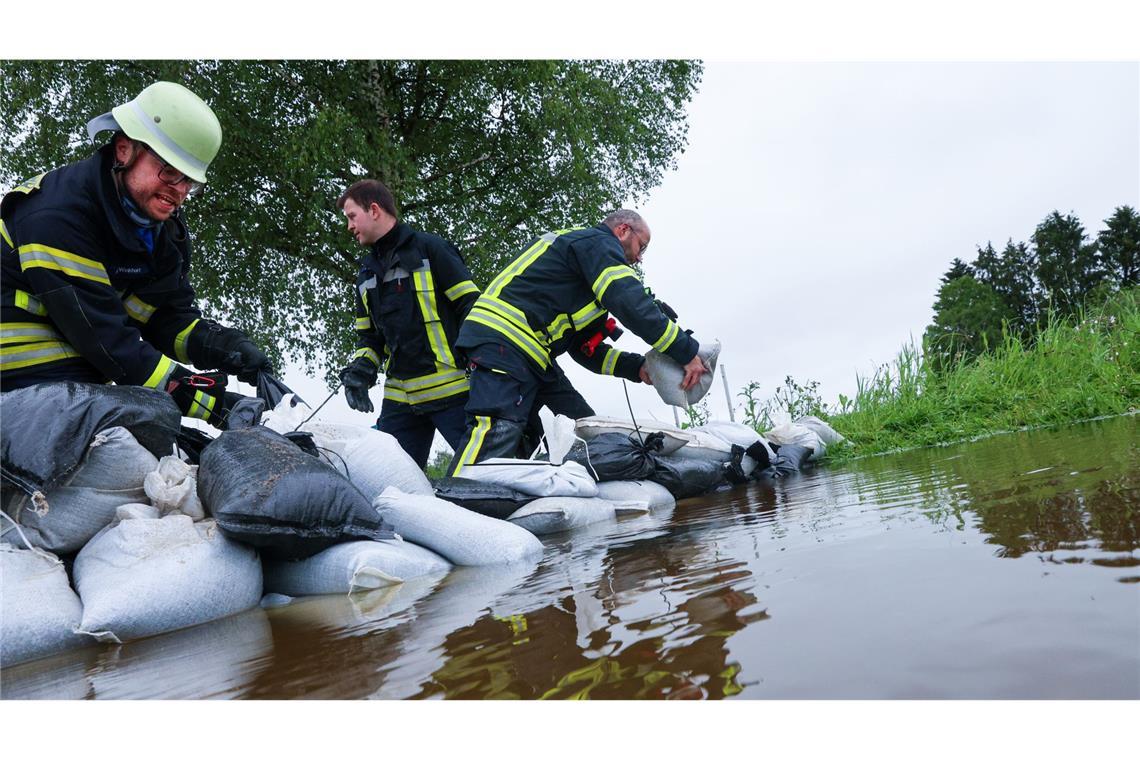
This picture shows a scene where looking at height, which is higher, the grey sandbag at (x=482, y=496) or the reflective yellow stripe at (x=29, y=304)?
the reflective yellow stripe at (x=29, y=304)

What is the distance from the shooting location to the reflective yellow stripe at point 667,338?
4.38m

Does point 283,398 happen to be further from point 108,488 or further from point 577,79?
point 577,79

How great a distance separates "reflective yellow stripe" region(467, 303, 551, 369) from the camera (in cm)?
415

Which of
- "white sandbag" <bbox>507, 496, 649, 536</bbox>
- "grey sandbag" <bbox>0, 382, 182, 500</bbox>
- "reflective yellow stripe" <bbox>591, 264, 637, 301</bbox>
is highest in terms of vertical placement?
"reflective yellow stripe" <bbox>591, 264, 637, 301</bbox>

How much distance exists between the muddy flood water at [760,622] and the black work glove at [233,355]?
157 cm

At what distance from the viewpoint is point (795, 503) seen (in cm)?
Result: 296

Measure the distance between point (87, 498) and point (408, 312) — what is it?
214 centimetres

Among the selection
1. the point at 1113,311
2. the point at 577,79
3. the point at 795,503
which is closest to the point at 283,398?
the point at 795,503

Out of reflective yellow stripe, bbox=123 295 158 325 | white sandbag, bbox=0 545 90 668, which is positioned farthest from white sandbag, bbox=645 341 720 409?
white sandbag, bbox=0 545 90 668

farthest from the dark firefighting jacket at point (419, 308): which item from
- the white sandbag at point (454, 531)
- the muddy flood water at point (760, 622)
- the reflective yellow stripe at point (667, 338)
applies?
the muddy flood water at point (760, 622)

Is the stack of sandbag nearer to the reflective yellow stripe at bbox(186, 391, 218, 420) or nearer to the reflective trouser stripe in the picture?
the reflective yellow stripe at bbox(186, 391, 218, 420)

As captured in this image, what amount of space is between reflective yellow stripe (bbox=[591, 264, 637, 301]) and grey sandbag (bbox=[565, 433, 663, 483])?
2.46 feet

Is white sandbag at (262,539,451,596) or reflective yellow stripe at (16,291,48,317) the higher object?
reflective yellow stripe at (16,291,48,317)

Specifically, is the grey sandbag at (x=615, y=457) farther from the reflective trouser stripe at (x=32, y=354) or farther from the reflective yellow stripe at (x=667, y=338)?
the reflective trouser stripe at (x=32, y=354)
